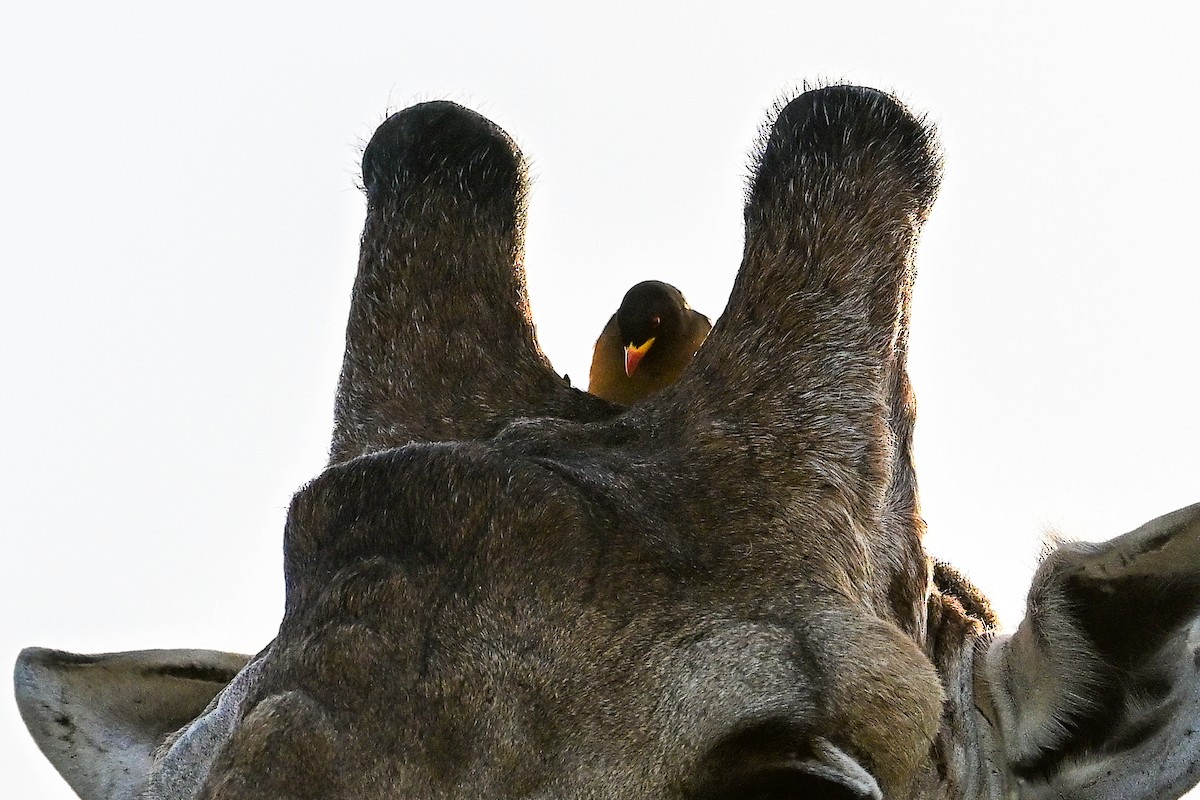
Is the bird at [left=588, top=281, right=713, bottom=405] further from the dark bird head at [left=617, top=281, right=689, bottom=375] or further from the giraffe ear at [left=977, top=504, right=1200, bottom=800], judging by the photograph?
the giraffe ear at [left=977, top=504, right=1200, bottom=800]

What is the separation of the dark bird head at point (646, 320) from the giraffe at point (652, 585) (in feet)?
11.4

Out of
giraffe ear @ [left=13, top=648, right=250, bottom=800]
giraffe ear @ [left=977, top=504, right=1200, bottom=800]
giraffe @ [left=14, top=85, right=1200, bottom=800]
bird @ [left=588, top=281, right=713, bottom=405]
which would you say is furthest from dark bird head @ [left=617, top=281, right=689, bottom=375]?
giraffe ear @ [left=977, top=504, right=1200, bottom=800]

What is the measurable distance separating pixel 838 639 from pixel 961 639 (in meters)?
1.10

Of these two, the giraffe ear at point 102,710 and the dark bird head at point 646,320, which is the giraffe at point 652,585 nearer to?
the giraffe ear at point 102,710

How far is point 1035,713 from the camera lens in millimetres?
4371

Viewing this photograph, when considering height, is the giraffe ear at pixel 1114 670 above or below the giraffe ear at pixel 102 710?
below

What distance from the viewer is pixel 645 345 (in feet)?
29.8

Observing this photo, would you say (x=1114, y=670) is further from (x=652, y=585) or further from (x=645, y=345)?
(x=645, y=345)


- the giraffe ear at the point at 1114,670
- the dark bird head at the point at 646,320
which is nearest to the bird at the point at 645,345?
the dark bird head at the point at 646,320

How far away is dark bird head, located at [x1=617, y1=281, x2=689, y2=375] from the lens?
8578 mm

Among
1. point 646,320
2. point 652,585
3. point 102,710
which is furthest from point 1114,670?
point 646,320

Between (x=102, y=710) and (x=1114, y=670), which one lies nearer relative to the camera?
(x=1114, y=670)

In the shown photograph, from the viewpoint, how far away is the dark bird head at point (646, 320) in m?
8.58

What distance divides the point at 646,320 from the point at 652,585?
17.3 feet
